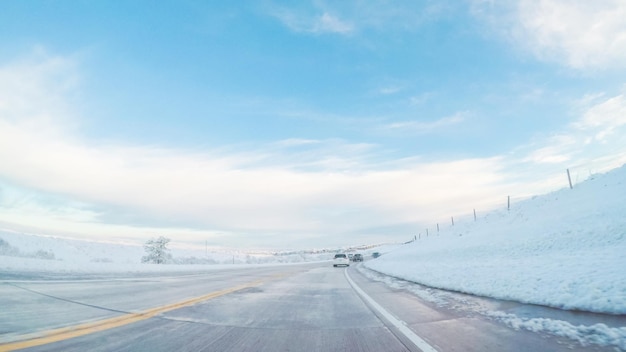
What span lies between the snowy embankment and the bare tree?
3576cm

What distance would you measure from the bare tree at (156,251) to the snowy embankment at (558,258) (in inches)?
1408

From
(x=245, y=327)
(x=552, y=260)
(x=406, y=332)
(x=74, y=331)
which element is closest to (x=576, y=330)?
(x=406, y=332)

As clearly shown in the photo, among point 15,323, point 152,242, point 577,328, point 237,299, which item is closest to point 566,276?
point 577,328

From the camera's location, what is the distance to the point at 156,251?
4584cm

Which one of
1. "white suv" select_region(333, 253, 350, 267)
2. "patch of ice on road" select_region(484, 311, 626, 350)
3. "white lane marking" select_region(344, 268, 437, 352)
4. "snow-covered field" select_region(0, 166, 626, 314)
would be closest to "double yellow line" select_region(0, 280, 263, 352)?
"white lane marking" select_region(344, 268, 437, 352)

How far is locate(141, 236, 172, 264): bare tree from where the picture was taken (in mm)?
45375

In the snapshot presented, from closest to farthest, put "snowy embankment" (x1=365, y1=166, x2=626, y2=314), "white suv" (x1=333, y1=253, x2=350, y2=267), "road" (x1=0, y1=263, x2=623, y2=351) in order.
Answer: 1. "road" (x1=0, y1=263, x2=623, y2=351)
2. "snowy embankment" (x1=365, y1=166, x2=626, y2=314)
3. "white suv" (x1=333, y1=253, x2=350, y2=267)

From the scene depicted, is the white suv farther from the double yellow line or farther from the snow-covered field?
the double yellow line

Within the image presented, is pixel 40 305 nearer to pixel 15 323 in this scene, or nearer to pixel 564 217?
pixel 15 323

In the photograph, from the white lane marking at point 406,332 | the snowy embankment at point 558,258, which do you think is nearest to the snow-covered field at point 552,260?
the snowy embankment at point 558,258

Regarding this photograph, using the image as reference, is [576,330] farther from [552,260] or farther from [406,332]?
[552,260]

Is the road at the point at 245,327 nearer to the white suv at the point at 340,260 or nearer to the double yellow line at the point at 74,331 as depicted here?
the double yellow line at the point at 74,331

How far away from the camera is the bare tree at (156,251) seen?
45375 mm

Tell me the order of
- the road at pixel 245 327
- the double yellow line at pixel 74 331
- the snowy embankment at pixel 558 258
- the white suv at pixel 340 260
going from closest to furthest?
the double yellow line at pixel 74 331 < the road at pixel 245 327 < the snowy embankment at pixel 558 258 < the white suv at pixel 340 260
